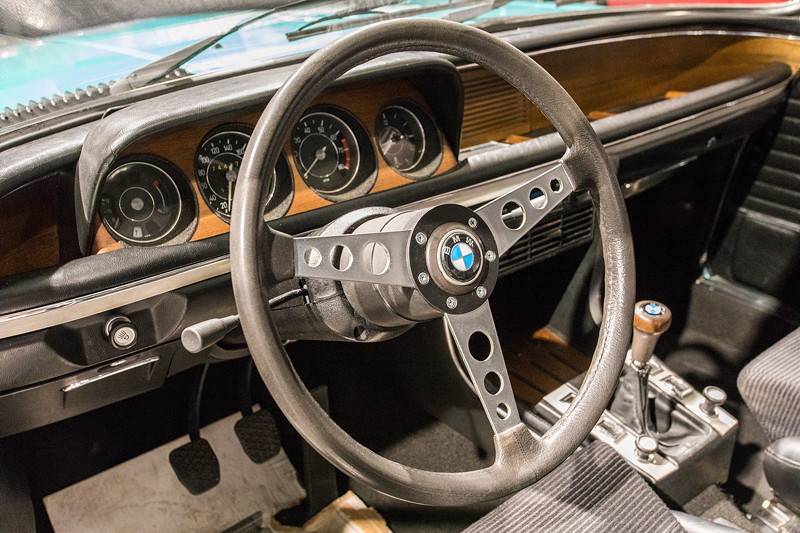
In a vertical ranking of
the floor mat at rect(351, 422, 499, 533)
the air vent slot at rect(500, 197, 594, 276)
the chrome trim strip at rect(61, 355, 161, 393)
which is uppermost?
the chrome trim strip at rect(61, 355, 161, 393)

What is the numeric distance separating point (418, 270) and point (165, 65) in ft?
2.77

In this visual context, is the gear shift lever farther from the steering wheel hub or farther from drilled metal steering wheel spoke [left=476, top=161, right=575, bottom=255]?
the steering wheel hub

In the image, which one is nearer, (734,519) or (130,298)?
(130,298)

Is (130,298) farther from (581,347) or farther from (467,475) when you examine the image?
→ (581,347)

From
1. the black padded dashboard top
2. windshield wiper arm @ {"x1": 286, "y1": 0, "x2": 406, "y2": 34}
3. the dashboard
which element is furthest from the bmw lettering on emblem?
windshield wiper arm @ {"x1": 286, "y1": 0, "x2": 406, "y2": 34}

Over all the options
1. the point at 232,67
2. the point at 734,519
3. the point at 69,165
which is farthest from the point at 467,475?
the point at 734,519

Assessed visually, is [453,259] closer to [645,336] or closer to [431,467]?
[645,336]

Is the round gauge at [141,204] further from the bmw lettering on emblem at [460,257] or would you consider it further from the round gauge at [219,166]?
the bmw lettering on emblem at [460,257]

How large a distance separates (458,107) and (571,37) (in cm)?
56

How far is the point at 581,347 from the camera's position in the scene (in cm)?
210

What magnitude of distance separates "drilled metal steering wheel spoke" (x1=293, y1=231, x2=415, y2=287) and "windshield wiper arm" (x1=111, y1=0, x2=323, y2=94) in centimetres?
69

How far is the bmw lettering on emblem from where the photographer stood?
847 millimetres

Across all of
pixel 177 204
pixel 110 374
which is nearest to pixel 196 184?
pixel 177 204

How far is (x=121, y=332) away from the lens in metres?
1.11
